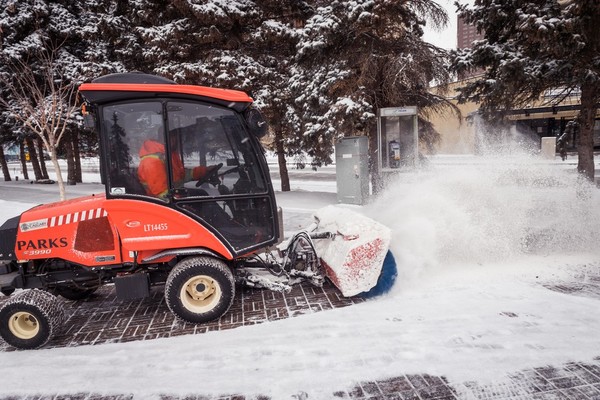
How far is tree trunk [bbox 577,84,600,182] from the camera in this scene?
Answer: 10.0 m

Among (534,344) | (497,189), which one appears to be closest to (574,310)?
(534,344)

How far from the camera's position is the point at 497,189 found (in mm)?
6504

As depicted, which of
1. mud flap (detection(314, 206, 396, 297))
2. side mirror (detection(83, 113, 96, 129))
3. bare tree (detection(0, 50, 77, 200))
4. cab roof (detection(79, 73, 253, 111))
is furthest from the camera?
bare tree (detection(0, 50, 77, 200))

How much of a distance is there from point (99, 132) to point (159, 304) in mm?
2269

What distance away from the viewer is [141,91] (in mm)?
3961

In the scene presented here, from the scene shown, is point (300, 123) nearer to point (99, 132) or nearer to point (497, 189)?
point (497, 189)

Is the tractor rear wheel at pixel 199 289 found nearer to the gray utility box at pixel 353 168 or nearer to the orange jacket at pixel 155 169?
the orange jacket at pixel 155 169

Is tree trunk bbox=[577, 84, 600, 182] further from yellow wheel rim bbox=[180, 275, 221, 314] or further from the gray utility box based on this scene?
yellow wheel rim bbox=[180, 275, 221, 314]

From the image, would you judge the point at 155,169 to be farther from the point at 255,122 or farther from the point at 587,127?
the point at 587,127

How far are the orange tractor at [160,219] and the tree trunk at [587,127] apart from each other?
8.87 m

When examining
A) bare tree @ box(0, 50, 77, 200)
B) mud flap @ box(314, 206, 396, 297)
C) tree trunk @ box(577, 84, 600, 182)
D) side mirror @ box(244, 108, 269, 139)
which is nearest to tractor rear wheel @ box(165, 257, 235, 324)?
mud flap @ box(314, 206, 396, 297)

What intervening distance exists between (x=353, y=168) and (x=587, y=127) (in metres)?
6.17

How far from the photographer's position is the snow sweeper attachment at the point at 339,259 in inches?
181

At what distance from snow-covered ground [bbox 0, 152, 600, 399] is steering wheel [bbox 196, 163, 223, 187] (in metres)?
1.58
